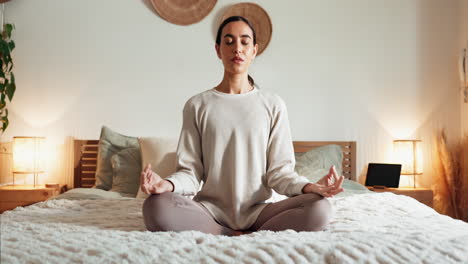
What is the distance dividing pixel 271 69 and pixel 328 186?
244 cm

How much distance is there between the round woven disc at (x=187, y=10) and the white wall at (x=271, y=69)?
2.2 inches

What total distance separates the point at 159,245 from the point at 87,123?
8.90 ft

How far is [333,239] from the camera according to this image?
44.4 inches

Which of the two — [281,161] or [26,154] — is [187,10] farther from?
[281,161]

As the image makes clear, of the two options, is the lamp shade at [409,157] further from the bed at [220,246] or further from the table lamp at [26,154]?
the table lamp at [26,154]

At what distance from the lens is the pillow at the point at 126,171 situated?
2848 millimetres

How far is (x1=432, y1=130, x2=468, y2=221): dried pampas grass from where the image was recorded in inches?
137

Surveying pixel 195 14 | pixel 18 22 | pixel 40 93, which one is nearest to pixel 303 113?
pixel 195 14

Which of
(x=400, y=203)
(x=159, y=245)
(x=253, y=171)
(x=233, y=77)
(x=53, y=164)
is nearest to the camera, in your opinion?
(x=159, y=245)

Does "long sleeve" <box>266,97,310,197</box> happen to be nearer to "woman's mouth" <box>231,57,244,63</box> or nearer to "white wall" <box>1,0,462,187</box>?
"woman's mouth" <box>231,57,244,63</box>

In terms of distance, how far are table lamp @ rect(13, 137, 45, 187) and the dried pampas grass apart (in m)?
3.27

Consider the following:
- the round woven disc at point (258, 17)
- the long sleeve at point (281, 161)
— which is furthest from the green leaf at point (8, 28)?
the long sleeve at point (281, 161)

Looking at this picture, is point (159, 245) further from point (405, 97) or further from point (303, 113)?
point (405, 97)

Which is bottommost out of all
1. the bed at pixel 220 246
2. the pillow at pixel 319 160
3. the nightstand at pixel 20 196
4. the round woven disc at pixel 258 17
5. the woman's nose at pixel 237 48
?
the nightstand at pixel 20 196
